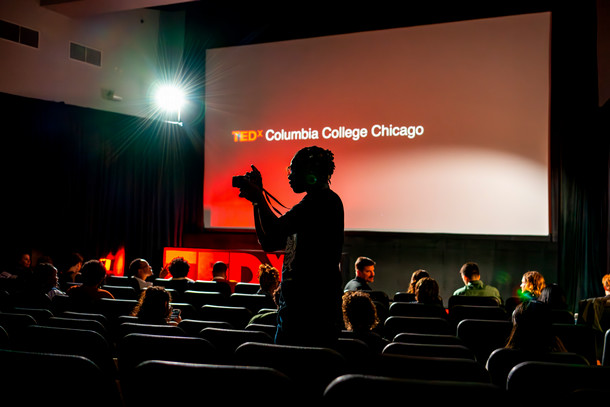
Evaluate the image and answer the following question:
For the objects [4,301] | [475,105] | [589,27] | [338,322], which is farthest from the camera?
[475,105]

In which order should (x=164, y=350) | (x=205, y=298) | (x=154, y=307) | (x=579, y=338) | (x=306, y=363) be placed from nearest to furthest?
(x=306, y=363), (x=164, y=350), (x=154, y=307), (x=579, y=338), (x=205, y=298)

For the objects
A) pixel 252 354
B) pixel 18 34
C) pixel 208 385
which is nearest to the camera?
pixel 208 385

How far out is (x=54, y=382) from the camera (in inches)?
61.8

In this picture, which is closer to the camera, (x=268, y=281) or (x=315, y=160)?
(x=315, y=160)

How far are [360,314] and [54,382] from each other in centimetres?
194

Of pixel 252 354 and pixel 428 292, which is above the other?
pixel 252 354

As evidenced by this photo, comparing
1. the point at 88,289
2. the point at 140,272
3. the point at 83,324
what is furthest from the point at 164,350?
the point at 140,272

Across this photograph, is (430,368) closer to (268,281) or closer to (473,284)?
(268,281)

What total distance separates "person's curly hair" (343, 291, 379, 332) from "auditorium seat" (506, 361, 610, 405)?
4.22ft

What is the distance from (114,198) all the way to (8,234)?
2.31 metres

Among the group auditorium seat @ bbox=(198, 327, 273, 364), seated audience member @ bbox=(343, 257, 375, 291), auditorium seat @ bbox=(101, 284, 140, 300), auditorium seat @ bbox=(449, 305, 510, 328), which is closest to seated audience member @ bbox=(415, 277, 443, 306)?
auditorium seat @ bbox=(449, 305, 510, 328)

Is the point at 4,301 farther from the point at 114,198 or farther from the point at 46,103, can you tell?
the point at 114,198

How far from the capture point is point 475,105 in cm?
910

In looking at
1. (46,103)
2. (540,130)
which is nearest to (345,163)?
(540,130)
